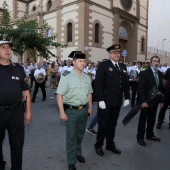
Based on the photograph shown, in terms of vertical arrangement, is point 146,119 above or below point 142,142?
above

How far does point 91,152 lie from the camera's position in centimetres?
489

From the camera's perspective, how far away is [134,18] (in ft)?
97.9

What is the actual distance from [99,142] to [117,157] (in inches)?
17.4

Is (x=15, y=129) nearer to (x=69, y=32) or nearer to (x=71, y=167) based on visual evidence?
(x=71, y=167)

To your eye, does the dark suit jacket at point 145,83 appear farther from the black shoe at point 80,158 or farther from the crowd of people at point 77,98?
the black shoe at point 80,158

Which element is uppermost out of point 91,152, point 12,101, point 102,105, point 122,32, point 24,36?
point 122,32

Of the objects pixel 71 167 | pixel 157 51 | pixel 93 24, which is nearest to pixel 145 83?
pixel 71 167

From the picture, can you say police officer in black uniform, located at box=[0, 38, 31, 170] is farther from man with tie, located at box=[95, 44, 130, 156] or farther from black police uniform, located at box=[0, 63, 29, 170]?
man with tie, located at box=[95, 44, 130, 156]

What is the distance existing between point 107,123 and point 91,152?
0.68m

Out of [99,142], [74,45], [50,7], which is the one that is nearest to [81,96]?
[99,142]

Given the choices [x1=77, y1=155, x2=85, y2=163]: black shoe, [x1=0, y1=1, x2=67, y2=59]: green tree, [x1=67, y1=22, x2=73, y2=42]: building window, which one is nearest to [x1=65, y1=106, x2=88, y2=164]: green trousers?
[x1=77, y1=155, x2=85, y2=163]: black shoe

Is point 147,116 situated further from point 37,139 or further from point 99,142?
point 37,139

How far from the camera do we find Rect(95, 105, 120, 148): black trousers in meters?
4.70

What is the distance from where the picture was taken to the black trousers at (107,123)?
4.70 meters
